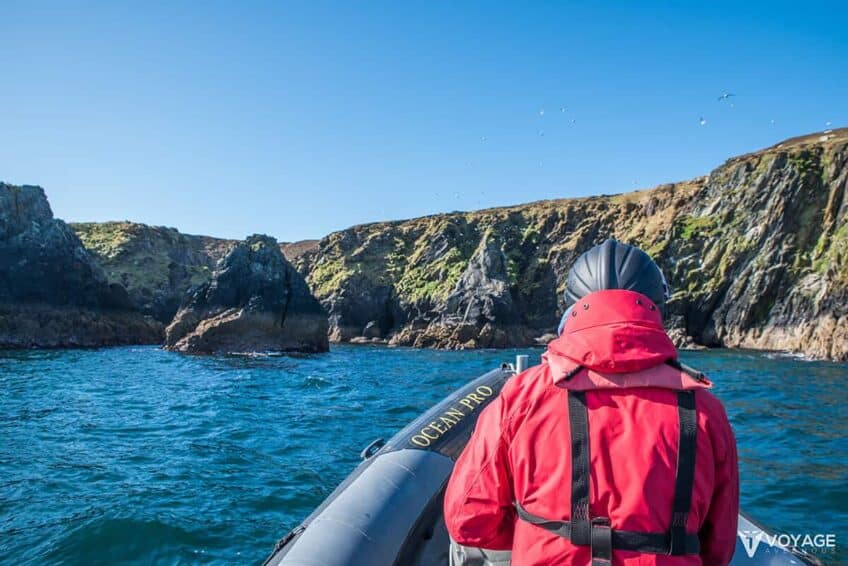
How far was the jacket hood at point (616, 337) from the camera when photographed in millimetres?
1523

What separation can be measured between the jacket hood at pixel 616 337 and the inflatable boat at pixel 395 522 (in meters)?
1.01

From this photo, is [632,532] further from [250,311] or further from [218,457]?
[250,311]

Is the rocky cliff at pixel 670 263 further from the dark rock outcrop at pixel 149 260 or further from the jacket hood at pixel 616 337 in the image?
the jacket hood at pixel 616 337

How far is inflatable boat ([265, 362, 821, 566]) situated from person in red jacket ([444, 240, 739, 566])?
0.61 m

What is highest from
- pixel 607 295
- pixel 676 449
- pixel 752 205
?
pixel 752 205

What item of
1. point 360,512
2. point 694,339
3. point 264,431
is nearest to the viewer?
point 360,512

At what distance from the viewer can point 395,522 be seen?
3473 mm

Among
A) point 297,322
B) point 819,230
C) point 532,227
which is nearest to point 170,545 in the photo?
point 297,322

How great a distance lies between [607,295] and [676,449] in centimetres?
50

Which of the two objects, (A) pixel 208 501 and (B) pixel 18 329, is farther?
(B) pixel 18 329

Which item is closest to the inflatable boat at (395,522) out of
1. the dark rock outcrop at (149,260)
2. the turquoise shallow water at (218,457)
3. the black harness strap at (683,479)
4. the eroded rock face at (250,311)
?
the black harness strap at (683,479)

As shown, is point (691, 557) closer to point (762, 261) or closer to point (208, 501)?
point (208, 501)

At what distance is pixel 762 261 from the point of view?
39875 millimetres

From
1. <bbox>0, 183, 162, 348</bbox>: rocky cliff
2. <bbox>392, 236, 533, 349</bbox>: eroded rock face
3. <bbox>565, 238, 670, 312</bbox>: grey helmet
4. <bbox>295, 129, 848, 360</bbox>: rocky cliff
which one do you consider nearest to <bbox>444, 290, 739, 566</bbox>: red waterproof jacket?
<bbox>565, 238, 670, 312</bbox>: grey helmet
